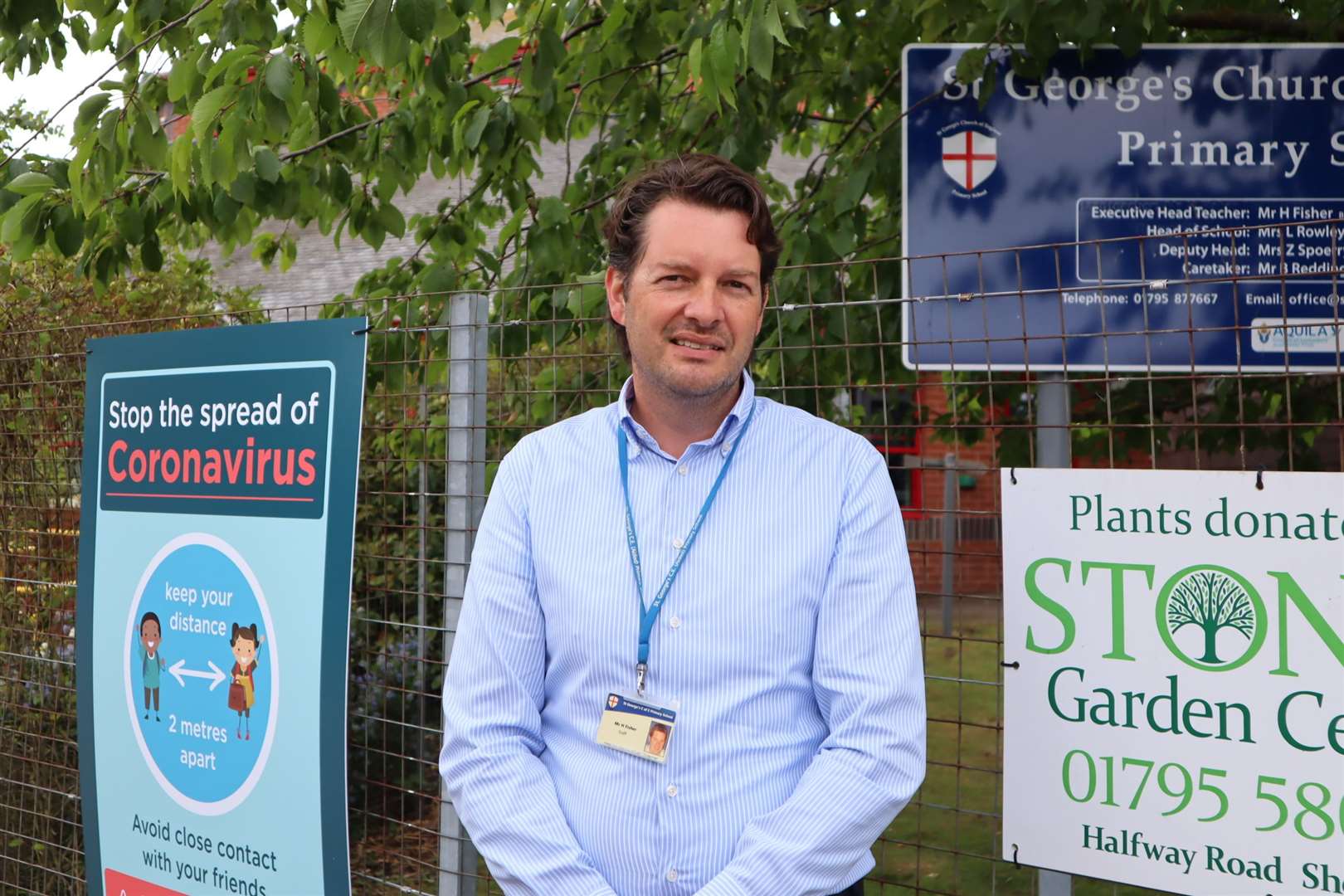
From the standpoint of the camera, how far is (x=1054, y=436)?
2873 mm

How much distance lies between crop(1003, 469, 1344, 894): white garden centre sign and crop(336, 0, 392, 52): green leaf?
177cm

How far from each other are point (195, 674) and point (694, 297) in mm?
1926

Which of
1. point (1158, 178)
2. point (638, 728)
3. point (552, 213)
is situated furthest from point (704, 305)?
point (552, 213)

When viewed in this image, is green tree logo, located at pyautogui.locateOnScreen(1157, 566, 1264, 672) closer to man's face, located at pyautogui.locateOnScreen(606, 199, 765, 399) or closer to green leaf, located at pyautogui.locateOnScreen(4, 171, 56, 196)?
man's face, located at pyautogui.locateOnScreen(606, 199, 765, 399)

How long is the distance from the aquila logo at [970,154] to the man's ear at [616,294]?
141 cm

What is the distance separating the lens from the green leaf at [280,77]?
359 cm

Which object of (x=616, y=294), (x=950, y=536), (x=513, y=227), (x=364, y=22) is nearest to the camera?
(x=616, y=294)

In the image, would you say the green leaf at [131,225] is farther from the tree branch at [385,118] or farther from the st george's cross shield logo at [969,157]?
the st george's cross shield logo at [969,157]

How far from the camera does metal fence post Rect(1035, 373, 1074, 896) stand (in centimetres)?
265

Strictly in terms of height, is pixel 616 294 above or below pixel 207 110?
below

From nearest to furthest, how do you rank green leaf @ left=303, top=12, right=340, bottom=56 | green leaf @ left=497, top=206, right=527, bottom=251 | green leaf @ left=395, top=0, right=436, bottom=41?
green leaf @ left=395, top=0, right=436, bottom=41 < green leaf @ left=303, top=12, right=340, bottom=56 < green leaf @ left=497, top=206, right=527, bottom=251

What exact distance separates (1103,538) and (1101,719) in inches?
13.8

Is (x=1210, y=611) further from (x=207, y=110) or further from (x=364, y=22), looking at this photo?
(x=207, y=110)

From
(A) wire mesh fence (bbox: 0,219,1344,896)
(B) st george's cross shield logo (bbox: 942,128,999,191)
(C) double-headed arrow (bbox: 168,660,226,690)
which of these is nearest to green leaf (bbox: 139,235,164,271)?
(A) wire mesh fence (bbox: 0,219,1344,896)
